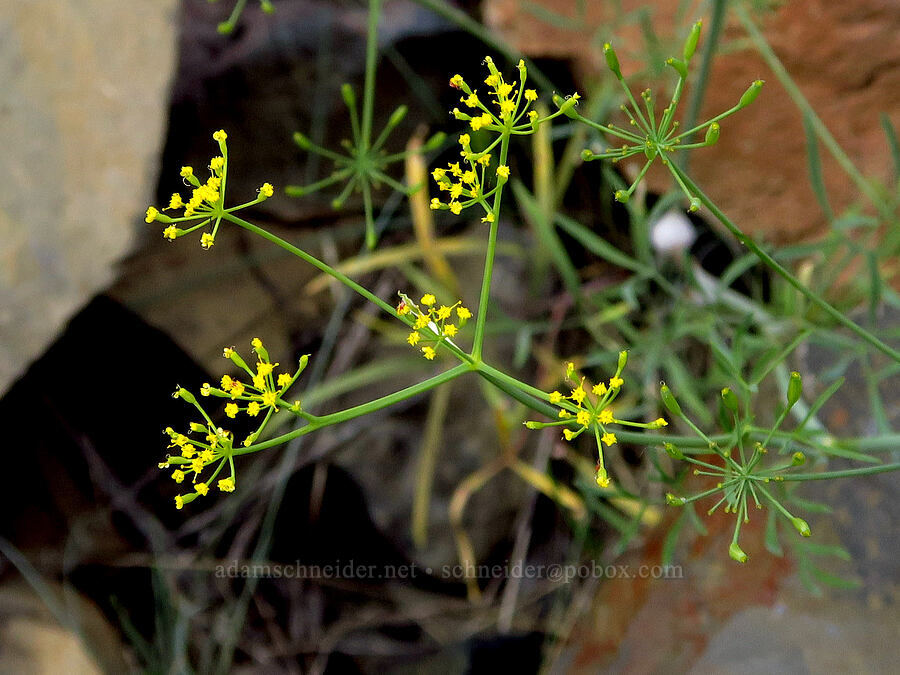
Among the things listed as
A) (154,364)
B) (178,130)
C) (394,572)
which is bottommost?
(394,572)

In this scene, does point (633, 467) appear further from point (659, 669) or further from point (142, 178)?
point (142, 178)

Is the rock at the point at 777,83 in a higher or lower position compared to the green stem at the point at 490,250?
higher

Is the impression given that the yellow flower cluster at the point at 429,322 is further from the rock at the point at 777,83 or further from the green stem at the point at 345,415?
the rock at the point at 777,83

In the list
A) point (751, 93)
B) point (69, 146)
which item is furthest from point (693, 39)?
point (69, 146)

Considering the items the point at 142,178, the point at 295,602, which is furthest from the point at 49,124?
the point at 295,602

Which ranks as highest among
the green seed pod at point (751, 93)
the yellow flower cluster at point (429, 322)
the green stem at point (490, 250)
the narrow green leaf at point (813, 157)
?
the narrow green leaf at point (813, 157)

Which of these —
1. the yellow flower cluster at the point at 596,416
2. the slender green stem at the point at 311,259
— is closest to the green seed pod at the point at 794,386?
the yellow flower cluster at the point at 596,416

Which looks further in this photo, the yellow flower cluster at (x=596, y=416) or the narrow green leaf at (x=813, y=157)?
the narrow green leaf at (x=813, y=157)

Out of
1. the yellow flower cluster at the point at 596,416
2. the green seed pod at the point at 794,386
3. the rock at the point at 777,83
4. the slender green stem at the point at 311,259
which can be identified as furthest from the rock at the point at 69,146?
the green seed pod at the point at 794,386

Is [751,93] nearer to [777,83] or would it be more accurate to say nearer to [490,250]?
[490,250]

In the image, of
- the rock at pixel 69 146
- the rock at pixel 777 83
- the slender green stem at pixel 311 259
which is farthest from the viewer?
the rock at pixel 777 83

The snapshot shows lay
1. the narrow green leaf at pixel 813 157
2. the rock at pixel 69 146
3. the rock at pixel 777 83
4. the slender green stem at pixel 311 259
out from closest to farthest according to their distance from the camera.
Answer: the slender green stem at pixel 311 259 → the narrow green leaf at pixel 813 157 → the rock at pixel 69 146 → the rock at pixel 777 83
